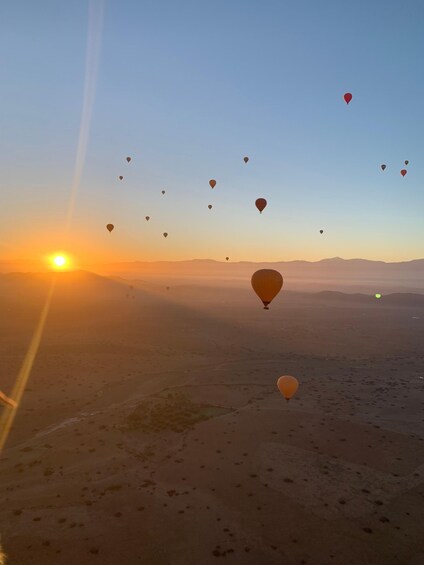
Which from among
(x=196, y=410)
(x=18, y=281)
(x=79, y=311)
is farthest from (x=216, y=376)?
(x=18, y=281)

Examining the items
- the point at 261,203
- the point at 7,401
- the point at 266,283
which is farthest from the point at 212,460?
the point at 261,203

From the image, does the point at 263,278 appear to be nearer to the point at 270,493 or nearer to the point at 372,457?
the point at 372,457

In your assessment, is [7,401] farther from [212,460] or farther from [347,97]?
[347,97]

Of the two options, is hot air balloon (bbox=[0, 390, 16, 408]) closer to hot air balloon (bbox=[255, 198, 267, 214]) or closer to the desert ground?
the desert ground

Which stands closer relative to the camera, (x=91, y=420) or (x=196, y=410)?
(x=91, y=420)

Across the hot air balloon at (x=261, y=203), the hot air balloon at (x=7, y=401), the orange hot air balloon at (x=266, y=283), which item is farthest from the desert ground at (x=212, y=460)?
the hot air balloon at (x=261, y=203)

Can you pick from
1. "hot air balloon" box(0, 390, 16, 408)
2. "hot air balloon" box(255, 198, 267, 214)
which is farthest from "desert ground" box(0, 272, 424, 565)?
"hot air balloon" box(255, 198, 267, 214)

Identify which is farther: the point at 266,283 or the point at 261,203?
the point at 261,203

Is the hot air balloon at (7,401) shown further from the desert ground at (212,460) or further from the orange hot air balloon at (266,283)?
the orange hot air balloon at (266,283)
